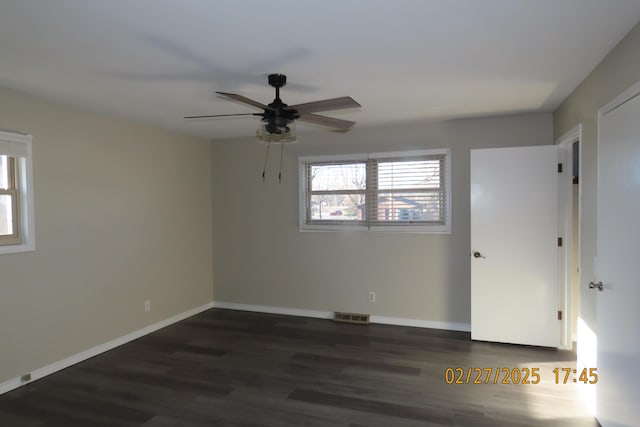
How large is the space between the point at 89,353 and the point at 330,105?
3.32 metres

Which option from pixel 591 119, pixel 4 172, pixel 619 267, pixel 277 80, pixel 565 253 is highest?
pixel 277 80

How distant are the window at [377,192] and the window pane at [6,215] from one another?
2952 mm

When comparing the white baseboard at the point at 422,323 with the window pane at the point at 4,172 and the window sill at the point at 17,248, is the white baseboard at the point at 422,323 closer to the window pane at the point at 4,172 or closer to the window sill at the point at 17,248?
the window sill at the point at 17,248

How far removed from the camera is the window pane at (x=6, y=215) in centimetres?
313

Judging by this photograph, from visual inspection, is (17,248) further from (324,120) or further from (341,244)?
(341,244)

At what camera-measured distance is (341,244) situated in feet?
16.0

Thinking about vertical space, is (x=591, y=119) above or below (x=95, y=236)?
above

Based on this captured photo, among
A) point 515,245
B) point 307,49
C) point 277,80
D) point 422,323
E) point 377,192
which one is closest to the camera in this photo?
point 307,49

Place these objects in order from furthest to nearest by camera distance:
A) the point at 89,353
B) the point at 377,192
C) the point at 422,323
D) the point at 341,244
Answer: the point at 341,244, the point at 377,192, the point at 422,323, the point at 89,353

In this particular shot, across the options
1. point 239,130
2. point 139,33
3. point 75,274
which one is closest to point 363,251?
point 239,130

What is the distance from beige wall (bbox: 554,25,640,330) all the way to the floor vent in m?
2.33

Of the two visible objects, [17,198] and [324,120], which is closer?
[324,120]

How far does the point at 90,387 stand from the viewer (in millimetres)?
3148

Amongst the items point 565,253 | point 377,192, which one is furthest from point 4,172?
point 565,253
